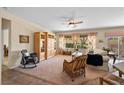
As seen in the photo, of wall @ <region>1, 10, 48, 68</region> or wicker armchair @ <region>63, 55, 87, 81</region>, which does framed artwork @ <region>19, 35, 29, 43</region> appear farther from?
wicker armchair @ <region>63, 55, 87, 81</region>

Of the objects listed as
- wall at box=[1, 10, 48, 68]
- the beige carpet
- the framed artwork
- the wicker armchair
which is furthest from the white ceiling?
the beige carpet

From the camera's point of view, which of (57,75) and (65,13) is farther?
(65,13)

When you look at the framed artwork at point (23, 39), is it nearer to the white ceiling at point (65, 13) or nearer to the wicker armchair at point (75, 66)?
the white ceiling at point (65, 13)

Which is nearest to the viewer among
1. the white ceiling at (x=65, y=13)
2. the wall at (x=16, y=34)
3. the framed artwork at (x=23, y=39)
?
the white ceiling at (x=65, y=13)

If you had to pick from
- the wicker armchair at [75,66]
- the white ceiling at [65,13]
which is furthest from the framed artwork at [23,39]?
the wicker armchair at [75,66]

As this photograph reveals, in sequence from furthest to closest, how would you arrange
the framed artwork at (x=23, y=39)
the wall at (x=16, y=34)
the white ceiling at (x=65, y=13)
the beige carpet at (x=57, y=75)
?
the framed artwork at (x=23, y=39) → the wall at (x=16, y=34) → the white ceiling at (x=65, y=13) → the beige carpet at (x=57, y=75)

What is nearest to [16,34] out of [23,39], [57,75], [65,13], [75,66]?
[23,39]

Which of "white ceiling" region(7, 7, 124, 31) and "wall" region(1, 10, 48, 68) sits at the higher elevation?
"white ceiling" region(7, 7, 124, 31)

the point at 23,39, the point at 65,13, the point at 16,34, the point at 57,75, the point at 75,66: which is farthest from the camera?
the point at 23,39

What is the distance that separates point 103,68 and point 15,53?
13.9 feet

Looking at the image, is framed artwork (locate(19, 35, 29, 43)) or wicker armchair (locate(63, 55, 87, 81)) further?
framed artwork (locate(19, 35, 29, 43))

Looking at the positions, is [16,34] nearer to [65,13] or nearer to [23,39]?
[23,39]
